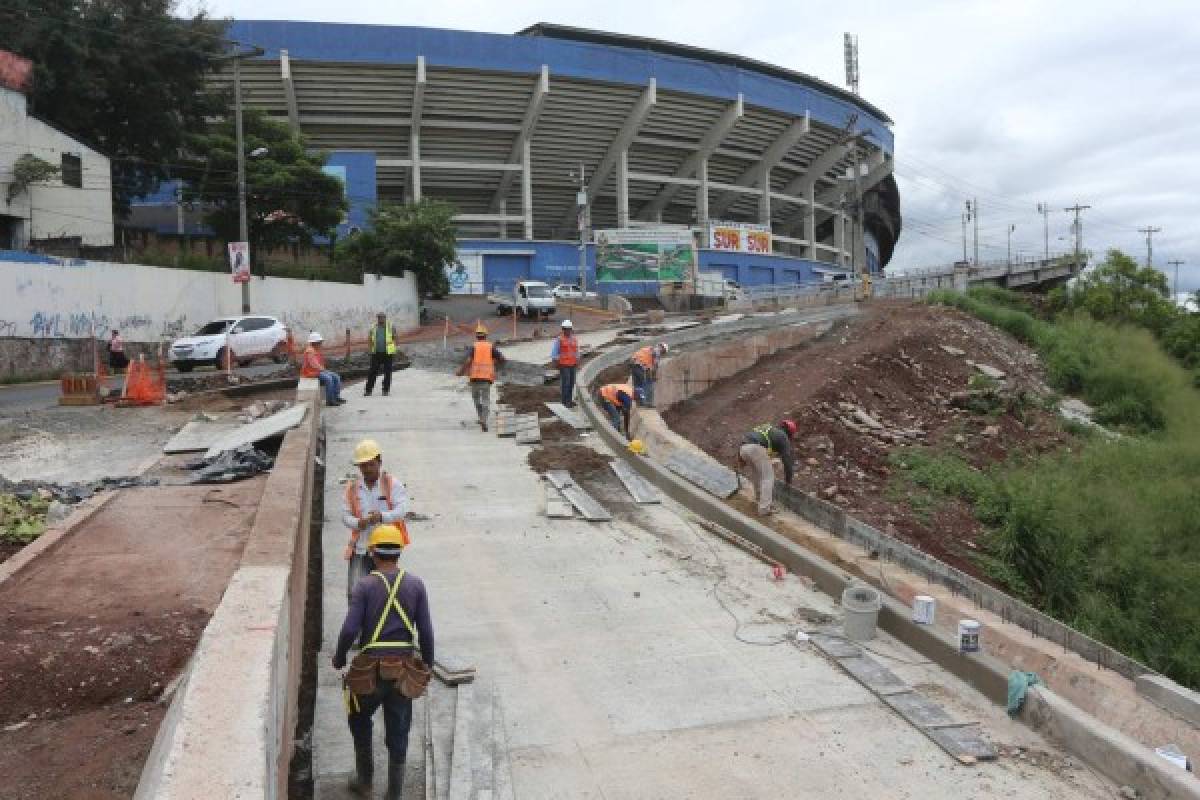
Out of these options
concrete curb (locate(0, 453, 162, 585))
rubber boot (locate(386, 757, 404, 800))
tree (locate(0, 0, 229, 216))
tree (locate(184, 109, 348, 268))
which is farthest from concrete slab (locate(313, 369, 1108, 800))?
tree (locate(0, 0, 229, 216))

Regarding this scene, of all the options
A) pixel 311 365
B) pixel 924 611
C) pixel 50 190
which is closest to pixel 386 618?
pixel 924 611

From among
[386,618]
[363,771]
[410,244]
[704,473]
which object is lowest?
[363,771]

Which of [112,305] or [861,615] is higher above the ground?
[112,305]

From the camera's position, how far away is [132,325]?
2462 centimetres

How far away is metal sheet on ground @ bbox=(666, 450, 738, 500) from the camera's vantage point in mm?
10359

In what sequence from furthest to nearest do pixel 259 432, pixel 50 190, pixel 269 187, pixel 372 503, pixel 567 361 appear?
pixel 269 187 → pixel 50 190 → pixel 567 361 → pixel 259 432 → pixel 372 503

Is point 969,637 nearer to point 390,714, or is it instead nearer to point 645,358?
point 390,714

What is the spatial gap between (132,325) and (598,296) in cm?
2605

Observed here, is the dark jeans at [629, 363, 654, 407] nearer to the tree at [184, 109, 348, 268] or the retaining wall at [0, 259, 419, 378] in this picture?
the retaining wall at [0, 259, 419, 378]

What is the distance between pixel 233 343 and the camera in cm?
2223

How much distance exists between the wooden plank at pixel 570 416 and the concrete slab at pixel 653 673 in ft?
12.4

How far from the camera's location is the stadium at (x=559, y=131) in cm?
4925

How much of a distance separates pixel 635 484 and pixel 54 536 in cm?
612

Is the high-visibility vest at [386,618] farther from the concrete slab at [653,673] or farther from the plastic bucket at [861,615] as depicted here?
the plastic bucket at [861,615]
